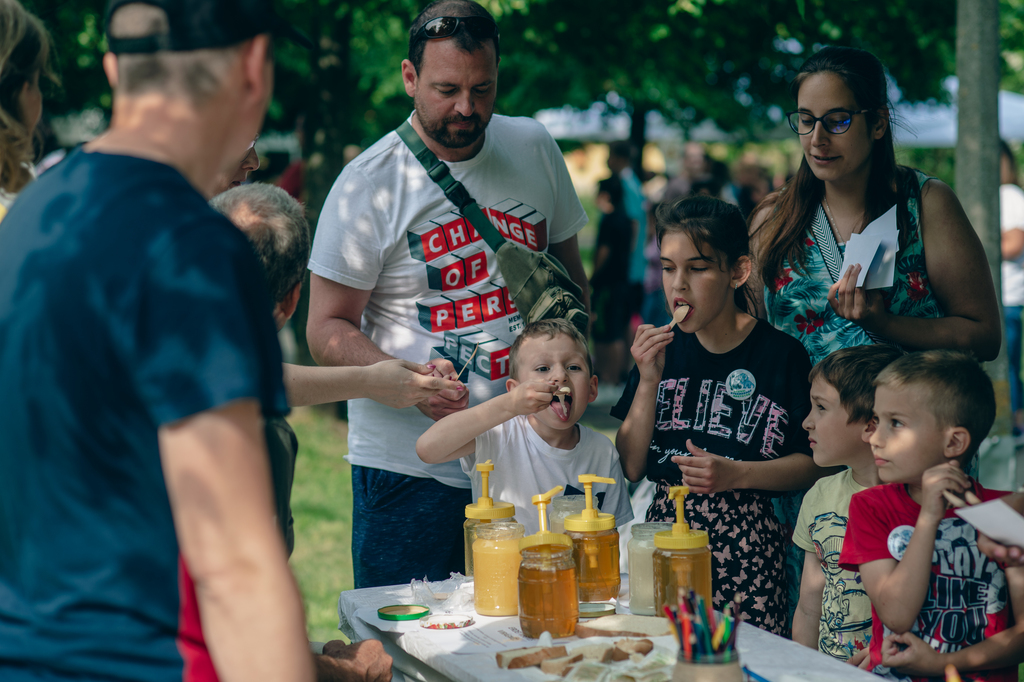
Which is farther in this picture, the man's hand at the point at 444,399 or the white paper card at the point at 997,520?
the man's hand at the point at 444,399

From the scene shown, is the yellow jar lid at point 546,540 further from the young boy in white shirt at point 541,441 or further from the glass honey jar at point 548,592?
the young boy in white shirt at point 541,441

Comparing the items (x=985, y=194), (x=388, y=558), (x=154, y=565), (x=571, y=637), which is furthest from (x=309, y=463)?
(x=154, y=565)

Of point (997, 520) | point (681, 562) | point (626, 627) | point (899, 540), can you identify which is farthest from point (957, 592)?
point (626, 627)

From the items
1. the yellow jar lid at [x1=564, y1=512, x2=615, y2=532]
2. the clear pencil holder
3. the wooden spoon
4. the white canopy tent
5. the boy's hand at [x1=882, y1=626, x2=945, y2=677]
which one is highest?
the white canopy tent

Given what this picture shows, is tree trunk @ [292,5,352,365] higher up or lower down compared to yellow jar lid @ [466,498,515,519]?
higher up

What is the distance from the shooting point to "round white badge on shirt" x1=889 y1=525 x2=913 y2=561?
7.14 ft

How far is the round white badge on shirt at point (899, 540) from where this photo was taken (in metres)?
2.18

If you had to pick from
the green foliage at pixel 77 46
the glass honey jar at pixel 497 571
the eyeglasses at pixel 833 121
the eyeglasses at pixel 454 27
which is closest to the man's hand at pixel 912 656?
the glass honey jar at pixel 497 571

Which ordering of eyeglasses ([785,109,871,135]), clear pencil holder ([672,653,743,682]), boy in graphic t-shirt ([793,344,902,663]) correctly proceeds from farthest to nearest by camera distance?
eyeglasses ([785,109,871,135]) → boy in graphic t-shirt ([793,344,902,663]) → clear pencil holder ([672,653,743,682])

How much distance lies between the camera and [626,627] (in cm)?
207

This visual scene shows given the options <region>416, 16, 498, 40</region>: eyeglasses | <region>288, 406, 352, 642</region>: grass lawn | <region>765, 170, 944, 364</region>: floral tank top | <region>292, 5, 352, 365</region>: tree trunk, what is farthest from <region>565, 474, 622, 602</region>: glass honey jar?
<region>292, 5, 352, 365</region>: tree trunk

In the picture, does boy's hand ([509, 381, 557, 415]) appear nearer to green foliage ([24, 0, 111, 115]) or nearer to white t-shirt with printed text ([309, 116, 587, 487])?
white t-shirt with printed text ([309, 116, 587, 487])

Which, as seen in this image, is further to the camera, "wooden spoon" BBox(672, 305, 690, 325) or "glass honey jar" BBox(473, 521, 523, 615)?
"wooden spoon" BBox(672, 305, 690, 325)

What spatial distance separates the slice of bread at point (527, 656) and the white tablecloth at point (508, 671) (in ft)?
0.05
